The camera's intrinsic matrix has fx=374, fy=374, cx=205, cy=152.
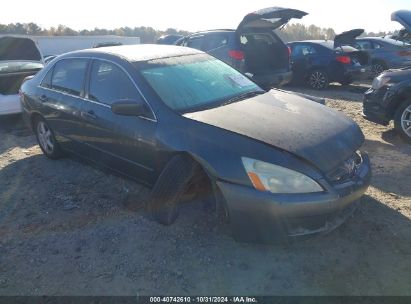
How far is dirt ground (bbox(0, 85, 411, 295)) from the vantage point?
2.76 m

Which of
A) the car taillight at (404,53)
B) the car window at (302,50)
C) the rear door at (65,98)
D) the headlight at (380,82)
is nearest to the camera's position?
the rear door at (65,98)

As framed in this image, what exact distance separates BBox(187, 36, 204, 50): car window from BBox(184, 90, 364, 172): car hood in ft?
16.4

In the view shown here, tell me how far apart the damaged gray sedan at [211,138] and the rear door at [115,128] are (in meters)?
0.01

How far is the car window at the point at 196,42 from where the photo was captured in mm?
8453

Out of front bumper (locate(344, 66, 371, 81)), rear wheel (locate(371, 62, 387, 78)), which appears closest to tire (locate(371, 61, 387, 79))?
rear wheel (locate(371, 62, 387, 78))

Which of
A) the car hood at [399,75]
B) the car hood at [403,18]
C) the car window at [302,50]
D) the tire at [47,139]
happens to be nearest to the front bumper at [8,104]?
the tire at [47,139]

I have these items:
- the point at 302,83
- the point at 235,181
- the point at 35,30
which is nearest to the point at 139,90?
the point at 235,181

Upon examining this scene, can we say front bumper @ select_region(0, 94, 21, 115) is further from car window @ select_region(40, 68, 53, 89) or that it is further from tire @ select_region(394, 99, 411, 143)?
tire @ select_region(394, 99, 411, 143)

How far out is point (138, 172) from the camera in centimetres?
377

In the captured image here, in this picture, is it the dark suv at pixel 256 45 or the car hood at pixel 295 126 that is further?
the dark suv at pixel 256 45

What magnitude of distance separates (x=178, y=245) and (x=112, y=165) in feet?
4.35

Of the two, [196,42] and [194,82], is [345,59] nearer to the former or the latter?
[196,42]

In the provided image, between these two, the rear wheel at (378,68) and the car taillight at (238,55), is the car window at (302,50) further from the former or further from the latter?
the car taillight at (238,55)

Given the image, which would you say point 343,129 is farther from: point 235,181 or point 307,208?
point 235,181
